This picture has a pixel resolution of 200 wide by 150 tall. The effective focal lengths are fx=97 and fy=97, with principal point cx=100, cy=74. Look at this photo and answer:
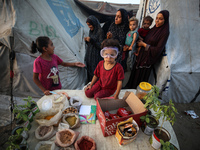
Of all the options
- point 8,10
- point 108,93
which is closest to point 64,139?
point 108,93

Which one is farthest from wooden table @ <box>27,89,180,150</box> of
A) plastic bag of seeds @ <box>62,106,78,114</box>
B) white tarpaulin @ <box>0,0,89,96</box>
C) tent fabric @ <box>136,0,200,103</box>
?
white tarpaulin @ <box>0,0,89,96</box>

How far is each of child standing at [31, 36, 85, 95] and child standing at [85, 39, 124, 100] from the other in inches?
27.7

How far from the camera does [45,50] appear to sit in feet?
5.17

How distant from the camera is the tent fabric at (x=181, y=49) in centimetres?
243

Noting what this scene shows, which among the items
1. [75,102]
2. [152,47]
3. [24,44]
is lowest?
[75,102]

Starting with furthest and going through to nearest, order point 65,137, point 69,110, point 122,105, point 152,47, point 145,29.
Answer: point 145,29 < point 152,47 < point 122,105 < point 69,110 < point 65,137

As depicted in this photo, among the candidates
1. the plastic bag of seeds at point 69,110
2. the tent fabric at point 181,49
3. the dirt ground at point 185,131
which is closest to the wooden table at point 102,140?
the plastic bag of seeds at point 69,110

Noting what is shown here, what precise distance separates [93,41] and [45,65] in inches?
53.1

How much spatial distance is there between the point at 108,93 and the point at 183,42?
8.19 feet

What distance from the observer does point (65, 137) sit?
0.87m

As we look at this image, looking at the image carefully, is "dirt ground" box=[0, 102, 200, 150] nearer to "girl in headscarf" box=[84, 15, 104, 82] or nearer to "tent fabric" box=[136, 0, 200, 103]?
"tent fabric" box=[136, 0, 200, 103]

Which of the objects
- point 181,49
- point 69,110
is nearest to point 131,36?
point 181,49

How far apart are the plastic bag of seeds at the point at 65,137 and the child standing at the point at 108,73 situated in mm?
627

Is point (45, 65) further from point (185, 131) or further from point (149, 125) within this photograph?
point (185, 131)
